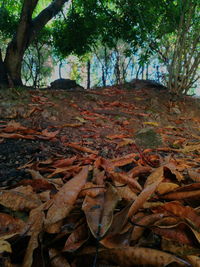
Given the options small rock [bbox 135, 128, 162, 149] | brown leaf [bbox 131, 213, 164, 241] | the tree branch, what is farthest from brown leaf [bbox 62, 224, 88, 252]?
the tree branch

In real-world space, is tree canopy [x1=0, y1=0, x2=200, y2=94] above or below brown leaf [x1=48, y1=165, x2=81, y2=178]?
above

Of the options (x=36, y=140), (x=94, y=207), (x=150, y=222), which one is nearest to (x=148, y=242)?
(x=150, y=222)

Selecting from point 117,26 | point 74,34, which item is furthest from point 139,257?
point 74,34

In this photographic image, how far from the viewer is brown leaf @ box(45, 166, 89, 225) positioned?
0.79 meters

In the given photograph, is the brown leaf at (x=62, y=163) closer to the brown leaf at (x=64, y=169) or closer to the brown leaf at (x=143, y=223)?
the brown leaf at (x=64, y=169)

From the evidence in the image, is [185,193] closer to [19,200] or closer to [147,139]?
[19,200]

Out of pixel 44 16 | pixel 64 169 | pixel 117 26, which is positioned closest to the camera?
pixel 64 169

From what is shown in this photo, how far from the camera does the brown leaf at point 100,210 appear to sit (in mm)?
706

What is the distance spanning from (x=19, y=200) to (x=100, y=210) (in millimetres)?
324

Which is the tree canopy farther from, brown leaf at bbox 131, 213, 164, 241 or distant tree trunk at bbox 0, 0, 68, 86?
brown leaf at bbox 131, 213, 164, 241

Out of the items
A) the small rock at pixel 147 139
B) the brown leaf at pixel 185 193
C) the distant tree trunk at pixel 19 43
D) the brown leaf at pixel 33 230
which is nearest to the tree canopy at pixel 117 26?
the distant tree trunk at pixel 19 43

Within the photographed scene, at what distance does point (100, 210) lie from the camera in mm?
806

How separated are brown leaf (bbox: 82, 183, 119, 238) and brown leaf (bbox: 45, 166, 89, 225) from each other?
54mm

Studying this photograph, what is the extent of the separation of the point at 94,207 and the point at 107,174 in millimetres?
428
